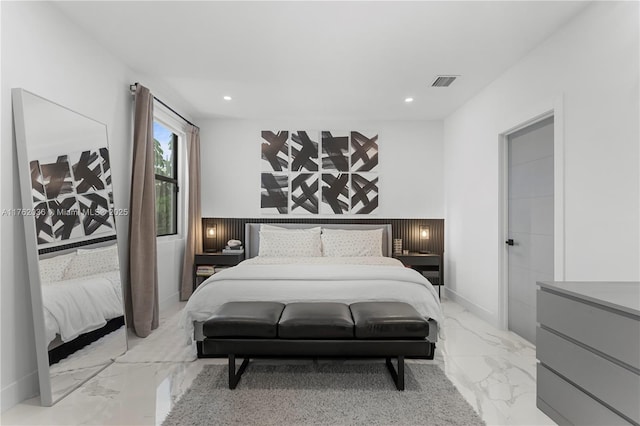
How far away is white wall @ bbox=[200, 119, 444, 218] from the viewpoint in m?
5.39

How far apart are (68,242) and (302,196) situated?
3241mm

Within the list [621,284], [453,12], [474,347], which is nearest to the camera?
[621,284]

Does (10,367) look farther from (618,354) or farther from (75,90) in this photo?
(618,354)

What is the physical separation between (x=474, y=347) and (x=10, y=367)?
3.47m

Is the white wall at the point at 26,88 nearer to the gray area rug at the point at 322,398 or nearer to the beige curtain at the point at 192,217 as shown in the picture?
the gray area rug at the point at 322,398

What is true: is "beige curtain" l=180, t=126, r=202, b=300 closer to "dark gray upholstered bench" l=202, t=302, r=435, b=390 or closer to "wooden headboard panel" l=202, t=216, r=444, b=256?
"wooden headboard panel" l=202, t=216, r=444, b=256

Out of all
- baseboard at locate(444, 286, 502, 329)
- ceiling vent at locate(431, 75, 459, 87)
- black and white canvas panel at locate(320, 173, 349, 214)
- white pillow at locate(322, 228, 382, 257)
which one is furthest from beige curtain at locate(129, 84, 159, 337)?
baseboard at locate(444, 286, 502, 329)

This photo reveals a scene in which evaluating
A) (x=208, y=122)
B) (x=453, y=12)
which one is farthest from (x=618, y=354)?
(x=208, y=122)

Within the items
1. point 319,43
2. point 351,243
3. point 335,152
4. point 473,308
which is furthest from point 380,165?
point 319,43

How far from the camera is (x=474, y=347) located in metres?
A: 3.22

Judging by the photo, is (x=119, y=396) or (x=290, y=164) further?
(x=290, y=164)

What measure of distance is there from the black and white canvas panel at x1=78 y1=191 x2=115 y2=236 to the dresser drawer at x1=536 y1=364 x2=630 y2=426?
3.21 m

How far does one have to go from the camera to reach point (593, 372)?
157 centimetres

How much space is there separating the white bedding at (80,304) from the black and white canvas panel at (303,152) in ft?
9.74
